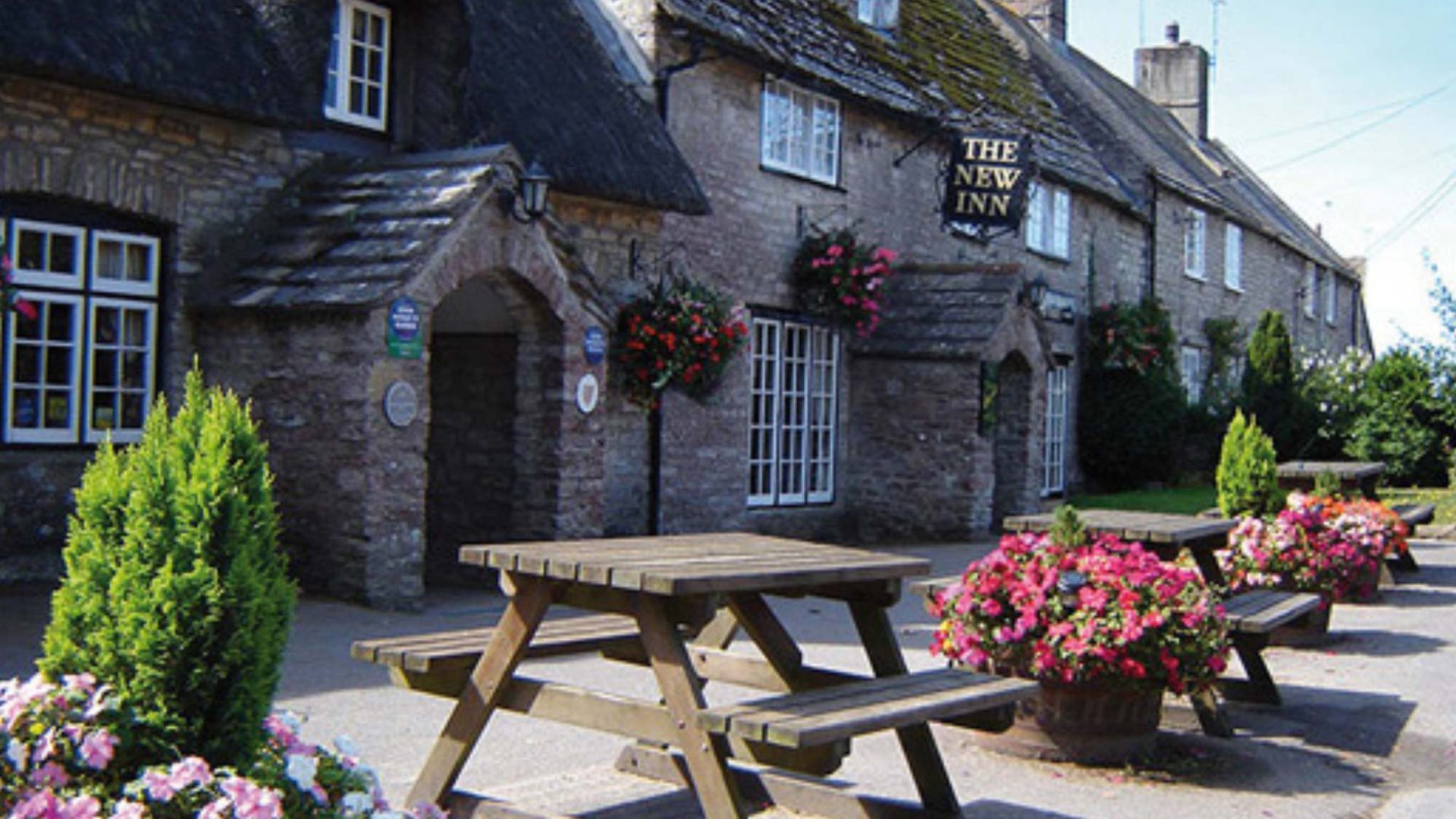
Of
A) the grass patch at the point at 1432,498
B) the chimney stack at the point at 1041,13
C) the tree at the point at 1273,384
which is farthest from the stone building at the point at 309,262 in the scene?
the chimney stack at the point at 1041,13

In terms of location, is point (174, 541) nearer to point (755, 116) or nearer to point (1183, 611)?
point (1183, 611)

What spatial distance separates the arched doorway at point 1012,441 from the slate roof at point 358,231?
32.9 feet

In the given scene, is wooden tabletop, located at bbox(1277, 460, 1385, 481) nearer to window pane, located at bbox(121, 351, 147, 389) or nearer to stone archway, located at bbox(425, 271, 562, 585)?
stone archway, located at bbox(425, 271, 562, 585)

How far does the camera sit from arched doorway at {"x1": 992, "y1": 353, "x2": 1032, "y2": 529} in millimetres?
19406

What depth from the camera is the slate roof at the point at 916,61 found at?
15672 millimetres

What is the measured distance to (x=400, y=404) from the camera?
10.3 m

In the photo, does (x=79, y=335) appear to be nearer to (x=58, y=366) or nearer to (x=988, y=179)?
(x=58, y=366)

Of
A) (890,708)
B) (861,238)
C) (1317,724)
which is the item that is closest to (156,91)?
(890,708)

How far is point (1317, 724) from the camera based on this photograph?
8156 millimetres

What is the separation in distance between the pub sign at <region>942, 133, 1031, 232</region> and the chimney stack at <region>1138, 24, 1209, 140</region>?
2042 centimetres

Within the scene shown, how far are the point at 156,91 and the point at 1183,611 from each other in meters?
7.42

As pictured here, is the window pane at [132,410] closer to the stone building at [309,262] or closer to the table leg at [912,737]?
the stone building at [309,262]

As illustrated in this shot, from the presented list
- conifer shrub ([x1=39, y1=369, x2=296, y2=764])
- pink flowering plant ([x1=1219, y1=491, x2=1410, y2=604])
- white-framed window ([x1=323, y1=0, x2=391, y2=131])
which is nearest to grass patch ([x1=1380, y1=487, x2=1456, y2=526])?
pink flowering plant ([x1=1219, y1=491, x2=1410, y2=604])

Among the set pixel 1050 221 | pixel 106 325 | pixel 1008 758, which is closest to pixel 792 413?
pixel 1050 221
